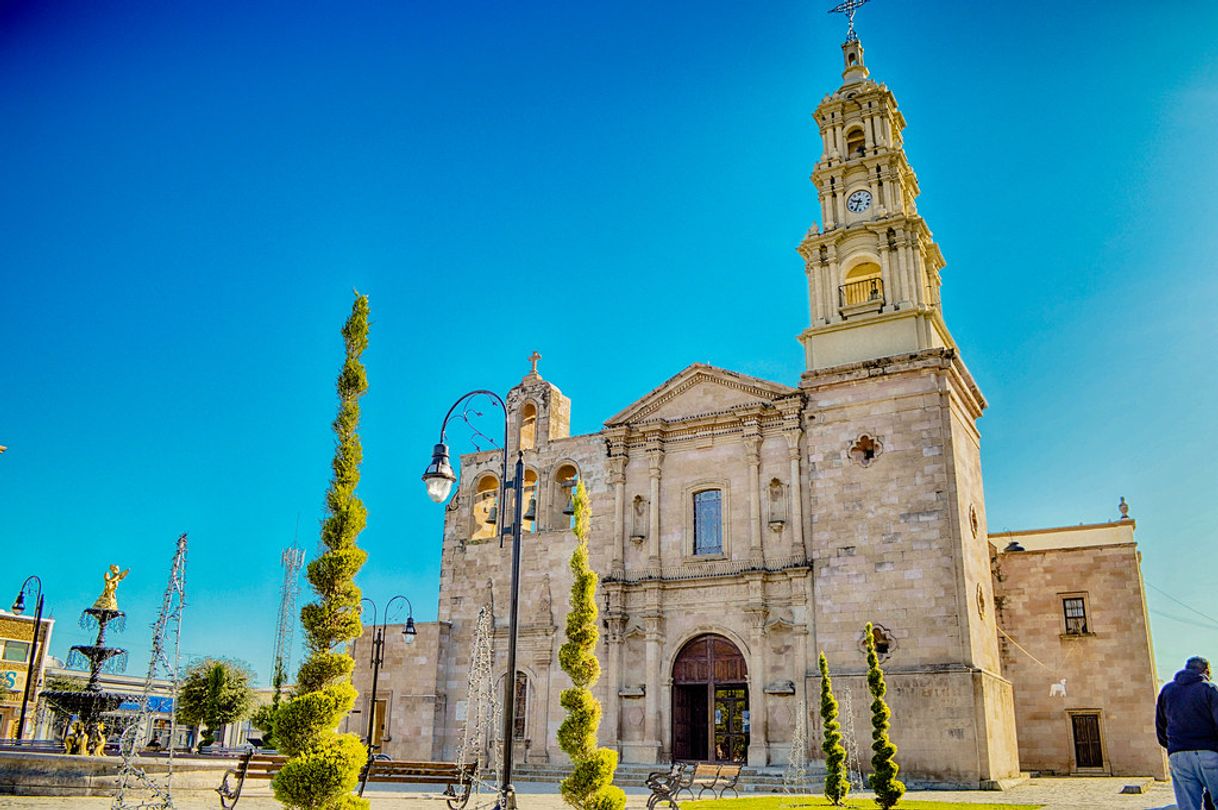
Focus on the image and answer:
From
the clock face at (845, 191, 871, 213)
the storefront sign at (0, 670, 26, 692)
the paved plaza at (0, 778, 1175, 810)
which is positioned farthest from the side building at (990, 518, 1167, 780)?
the storefront sign at (0, 670, 26, 692)

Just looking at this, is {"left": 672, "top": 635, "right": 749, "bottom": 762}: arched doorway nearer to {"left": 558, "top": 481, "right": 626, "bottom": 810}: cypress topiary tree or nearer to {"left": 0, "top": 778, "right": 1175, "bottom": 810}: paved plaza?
{"left": 0, "top": 778, "right": 1175, "bottom": 810}: paved plaza

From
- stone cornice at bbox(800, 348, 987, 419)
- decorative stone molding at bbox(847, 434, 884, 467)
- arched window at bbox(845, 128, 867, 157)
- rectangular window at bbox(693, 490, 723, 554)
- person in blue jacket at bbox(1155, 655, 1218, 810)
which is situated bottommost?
person in blue jacket at bbox(1155, 655, 1218, 810)

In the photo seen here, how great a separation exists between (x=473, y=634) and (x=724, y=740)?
9.40 meters

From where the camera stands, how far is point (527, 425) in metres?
34.7

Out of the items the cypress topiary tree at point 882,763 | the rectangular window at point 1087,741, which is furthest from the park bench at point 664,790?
the rectangular window at point 1087,741

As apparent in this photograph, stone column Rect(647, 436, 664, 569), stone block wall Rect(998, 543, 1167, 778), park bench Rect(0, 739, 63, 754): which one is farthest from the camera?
stone column Rect(647, 436, 664, 569)

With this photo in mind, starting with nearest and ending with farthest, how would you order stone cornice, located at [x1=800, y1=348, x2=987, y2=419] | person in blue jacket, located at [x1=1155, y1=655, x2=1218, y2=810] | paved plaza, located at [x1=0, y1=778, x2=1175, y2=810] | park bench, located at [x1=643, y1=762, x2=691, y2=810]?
person in blue jacket, located at [x1=1155, y1=655, x2=1218, y2=810]
paved plaza, located at [x1=0, y1=778, x2=1175, y2=810]
park bench, located at [x1=643, y1=762, x2=691, y2=810]
stone cornice, located at [x1=800, y1=348, x2=987, y2=419]

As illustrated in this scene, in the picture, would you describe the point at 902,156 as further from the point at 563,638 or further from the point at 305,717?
the point at 305,717

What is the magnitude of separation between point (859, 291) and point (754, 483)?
700 cm

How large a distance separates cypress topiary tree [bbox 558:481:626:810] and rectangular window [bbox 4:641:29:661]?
4839cm

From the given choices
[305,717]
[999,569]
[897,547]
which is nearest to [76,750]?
[305,717]

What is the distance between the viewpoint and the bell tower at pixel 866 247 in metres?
28.6

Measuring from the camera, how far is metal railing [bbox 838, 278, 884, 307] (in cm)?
2948

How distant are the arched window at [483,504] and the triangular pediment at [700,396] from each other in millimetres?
5671
